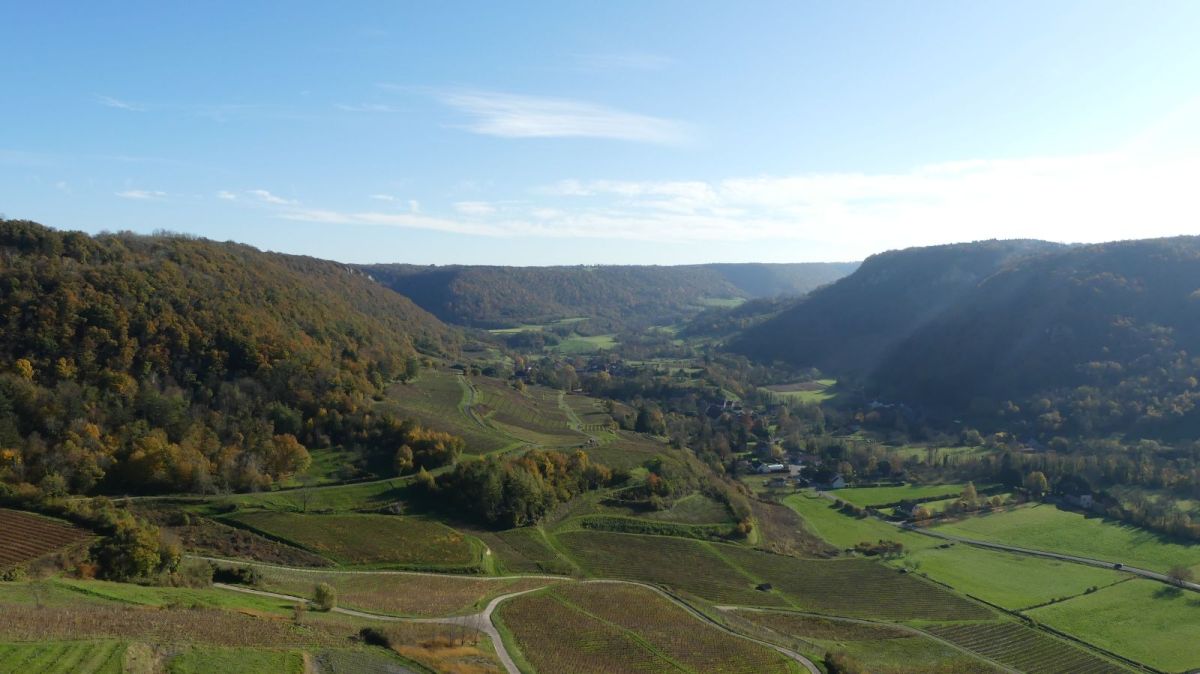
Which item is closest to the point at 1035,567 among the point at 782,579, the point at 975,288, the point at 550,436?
the point at 782,579

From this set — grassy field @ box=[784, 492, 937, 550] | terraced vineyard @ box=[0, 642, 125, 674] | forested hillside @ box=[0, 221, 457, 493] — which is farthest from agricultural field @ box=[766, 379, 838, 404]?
terraced vineyard @ box=[0, 642, 125, 674]

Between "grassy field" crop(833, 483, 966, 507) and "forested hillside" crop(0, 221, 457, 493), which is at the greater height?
"forested hillside" crop(0, 221, 457, 493)

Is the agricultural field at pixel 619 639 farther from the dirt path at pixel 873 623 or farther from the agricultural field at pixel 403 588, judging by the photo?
the dirt path at pixel 873 623

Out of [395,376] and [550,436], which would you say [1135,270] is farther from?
[395,376]

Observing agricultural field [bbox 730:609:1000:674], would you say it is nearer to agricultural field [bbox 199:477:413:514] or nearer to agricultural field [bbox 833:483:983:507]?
agricultural field [bbox 199:477:413:514]

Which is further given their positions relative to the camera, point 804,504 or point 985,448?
point 985,448

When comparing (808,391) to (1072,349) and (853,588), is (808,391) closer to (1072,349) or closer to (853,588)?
(1072,349)
